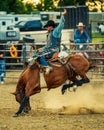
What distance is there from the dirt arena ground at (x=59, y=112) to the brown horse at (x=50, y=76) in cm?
39

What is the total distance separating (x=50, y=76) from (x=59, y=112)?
0.74 m

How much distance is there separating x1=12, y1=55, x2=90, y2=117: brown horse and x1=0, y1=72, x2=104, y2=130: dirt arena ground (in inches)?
15.2

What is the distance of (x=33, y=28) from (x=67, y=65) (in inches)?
1230

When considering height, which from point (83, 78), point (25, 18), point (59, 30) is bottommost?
point (25, 18)

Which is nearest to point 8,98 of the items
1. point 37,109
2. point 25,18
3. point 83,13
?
point 37,109

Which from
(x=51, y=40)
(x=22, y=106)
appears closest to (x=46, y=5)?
(x=51, y=40)

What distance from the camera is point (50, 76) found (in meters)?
11.4

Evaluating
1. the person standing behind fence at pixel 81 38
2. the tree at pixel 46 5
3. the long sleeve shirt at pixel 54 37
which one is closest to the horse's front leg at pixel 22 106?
the long sleeve shirt at pixel 54 37

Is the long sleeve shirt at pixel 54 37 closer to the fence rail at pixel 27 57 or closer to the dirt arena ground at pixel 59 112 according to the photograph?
the dirt arena ground at pixel 59 112

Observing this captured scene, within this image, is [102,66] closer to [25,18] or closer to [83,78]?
[83,78]

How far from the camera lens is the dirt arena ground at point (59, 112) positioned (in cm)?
957

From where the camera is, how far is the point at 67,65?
11539 mm

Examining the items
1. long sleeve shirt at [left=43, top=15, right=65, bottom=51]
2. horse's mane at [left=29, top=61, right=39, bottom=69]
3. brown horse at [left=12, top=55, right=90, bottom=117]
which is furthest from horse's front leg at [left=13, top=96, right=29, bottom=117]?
long sleeve shirt at [left=43, top=15, right=65, bottom=51]

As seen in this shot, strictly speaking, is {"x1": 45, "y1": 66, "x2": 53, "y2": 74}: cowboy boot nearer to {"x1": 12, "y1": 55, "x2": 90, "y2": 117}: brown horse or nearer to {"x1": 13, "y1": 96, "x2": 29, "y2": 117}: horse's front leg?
{"x1": 12, "y1": 55, "x2": 90, "y2": 117}: brown horse
